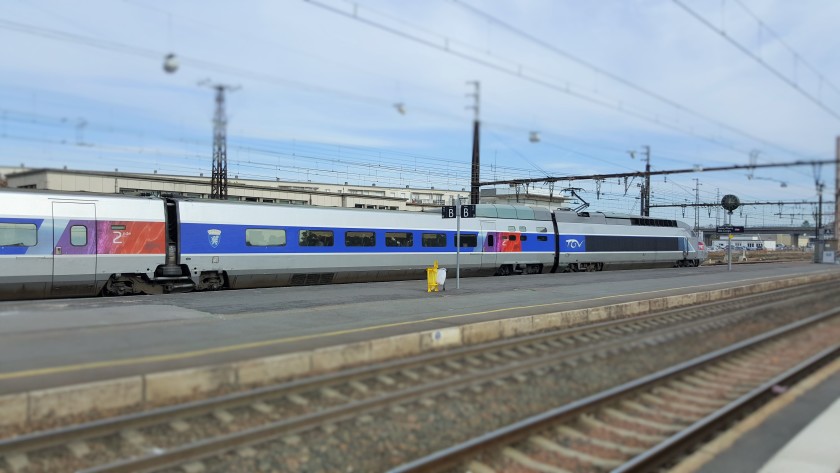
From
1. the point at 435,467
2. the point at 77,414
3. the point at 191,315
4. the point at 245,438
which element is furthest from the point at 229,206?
the point at 435,467

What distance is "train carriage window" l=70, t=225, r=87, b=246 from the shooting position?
15047mm

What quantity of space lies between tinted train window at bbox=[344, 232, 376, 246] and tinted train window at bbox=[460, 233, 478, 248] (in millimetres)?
4695

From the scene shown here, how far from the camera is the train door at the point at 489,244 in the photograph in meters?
25.6

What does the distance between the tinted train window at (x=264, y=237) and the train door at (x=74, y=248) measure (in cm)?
449

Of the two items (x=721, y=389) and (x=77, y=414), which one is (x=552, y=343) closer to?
(x=721, y=389)

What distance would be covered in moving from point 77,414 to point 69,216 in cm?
1062

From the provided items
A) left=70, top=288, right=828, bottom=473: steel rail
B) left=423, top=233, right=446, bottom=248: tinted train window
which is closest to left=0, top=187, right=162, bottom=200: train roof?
left=423, top=233, right=446, bottom=248: tinted train window

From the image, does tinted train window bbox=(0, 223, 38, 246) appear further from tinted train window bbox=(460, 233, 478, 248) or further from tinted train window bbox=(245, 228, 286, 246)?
tinted train window bbox=(460, 233, 478, 248)

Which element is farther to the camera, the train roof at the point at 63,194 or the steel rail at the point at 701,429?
the train roof at the point at 63,194

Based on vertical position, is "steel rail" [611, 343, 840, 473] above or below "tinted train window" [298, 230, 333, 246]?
below

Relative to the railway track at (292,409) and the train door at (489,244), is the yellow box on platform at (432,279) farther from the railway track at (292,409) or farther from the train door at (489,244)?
the train door at (489,244)

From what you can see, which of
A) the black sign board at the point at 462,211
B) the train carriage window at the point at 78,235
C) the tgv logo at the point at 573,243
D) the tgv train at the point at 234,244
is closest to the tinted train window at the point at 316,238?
the tgv train at the point at 234,244

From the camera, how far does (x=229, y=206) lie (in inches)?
708

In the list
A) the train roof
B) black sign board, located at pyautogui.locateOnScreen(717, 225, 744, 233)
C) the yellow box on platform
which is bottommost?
the yellow box on platform
